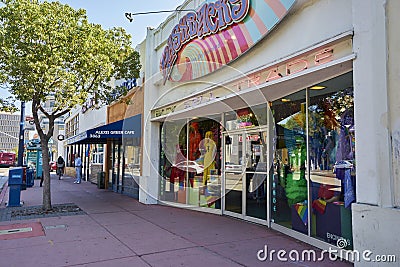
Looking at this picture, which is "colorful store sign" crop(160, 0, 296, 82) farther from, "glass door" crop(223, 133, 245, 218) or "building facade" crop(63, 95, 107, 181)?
"building facade" crop(63, 95, 107, 181)

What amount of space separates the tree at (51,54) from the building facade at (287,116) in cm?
212

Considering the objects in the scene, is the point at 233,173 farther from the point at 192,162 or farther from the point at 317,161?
the point at 317,161

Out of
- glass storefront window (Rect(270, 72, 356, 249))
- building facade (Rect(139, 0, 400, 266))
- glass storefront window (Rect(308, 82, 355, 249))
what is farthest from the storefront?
glass storefront window (Rect(308, 82, 355, 249))

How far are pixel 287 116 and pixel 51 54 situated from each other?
6152 mm

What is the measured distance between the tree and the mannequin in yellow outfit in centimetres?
351

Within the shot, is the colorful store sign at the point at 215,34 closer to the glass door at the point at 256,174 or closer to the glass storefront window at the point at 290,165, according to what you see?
the glass storefront window at the point at 290,165

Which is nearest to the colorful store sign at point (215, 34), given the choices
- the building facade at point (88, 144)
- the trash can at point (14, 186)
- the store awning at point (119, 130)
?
the store awning at point (119, 130)

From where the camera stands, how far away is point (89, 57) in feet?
30.8

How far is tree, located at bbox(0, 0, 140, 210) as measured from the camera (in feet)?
28.6

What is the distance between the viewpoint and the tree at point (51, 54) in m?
8.73

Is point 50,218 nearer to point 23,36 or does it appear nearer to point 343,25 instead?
point 23,36

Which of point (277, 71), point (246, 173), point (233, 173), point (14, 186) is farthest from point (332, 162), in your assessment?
point (14, 186)

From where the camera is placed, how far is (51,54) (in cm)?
882

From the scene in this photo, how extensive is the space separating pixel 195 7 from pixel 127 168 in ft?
24.9
